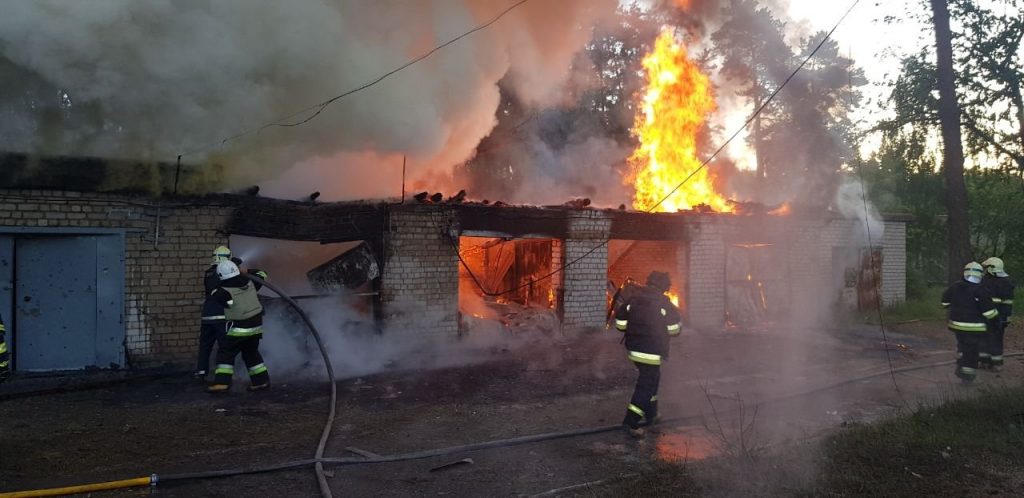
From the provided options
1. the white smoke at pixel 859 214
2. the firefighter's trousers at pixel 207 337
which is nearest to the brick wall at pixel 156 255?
the firefighter's trousers at pixel 207 337

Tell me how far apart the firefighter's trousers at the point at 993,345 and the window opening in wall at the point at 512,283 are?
6731 mm

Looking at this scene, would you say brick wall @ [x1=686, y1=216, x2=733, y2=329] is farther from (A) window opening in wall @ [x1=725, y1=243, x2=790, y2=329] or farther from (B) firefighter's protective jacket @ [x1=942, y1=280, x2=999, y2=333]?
(B) firefighter's protective jacket @ [x1=942, y1=280, x2=999, y2=333]

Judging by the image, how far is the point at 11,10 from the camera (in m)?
7.82

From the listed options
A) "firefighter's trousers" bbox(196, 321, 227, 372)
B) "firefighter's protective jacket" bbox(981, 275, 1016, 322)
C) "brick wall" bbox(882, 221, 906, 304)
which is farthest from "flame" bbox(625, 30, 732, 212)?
"firefighter's trousers" bbox(196, 321, 227, 372)

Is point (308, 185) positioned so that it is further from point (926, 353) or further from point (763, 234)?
point (926, 353)

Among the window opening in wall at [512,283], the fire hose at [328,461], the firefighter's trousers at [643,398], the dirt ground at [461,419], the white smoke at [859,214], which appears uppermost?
the white smoke at [859,214]

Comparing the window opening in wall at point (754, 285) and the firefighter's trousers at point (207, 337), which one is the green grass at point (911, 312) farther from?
the firefighter's trousers at point (207, 337)

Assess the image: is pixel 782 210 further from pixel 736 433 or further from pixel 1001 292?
pixel 736 433

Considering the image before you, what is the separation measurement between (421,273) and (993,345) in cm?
890

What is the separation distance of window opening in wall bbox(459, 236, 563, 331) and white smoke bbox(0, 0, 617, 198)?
8.73 feet

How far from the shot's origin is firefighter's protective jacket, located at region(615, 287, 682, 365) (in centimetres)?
600

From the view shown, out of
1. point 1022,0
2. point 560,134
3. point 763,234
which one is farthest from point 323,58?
point 1022,0

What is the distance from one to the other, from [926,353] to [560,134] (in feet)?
46.1

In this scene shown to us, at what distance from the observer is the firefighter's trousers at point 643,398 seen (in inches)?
234
